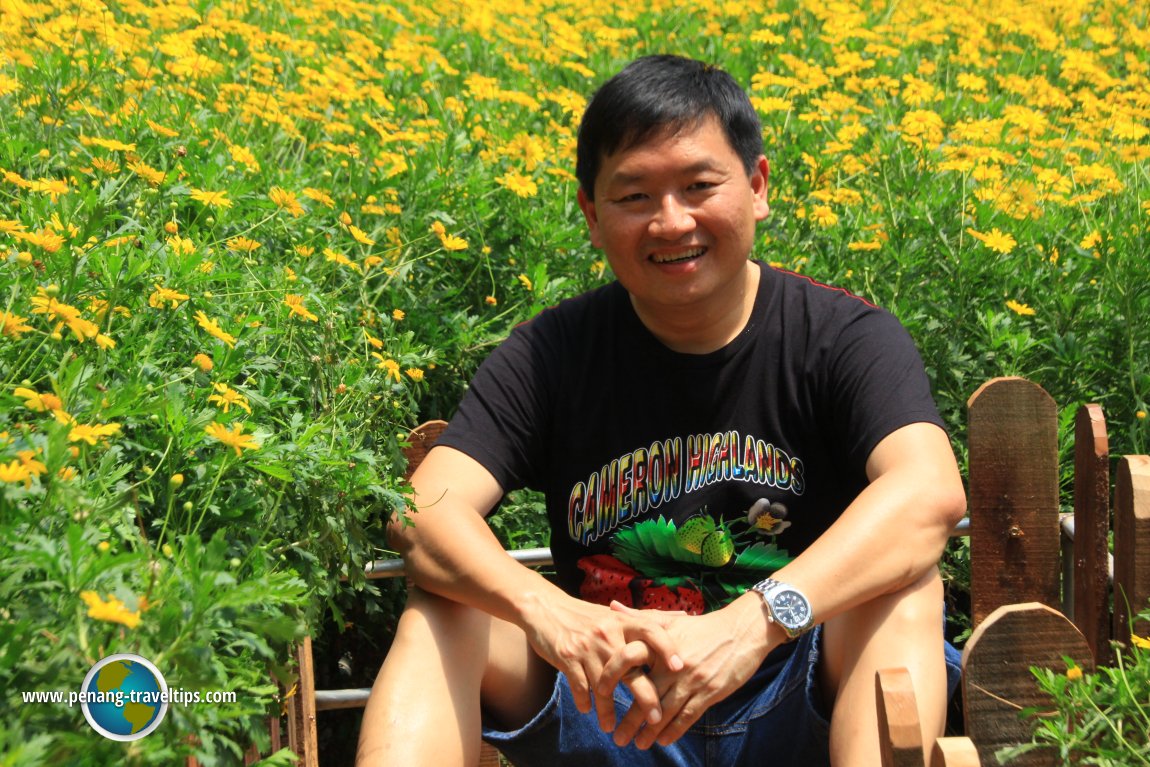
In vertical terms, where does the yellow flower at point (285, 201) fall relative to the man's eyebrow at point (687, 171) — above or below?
below

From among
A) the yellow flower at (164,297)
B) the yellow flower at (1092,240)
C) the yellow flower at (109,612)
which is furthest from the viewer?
the yellow flower at (1092,240)

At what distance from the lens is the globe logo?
1.36 metres

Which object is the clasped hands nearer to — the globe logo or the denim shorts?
the denim shorts

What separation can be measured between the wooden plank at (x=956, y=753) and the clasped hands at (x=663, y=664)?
26.5 inches

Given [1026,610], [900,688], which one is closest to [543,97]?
[1026,610]

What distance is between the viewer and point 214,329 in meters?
2.00

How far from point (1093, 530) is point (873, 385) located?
551 millimetres

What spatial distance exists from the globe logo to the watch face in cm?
117

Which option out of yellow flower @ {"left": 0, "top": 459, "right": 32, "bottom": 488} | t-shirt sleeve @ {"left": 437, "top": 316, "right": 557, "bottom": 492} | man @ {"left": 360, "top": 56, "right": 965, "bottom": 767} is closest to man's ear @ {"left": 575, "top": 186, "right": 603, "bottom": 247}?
man @ {"left": 360, "top": 56, "right": 965, "bottom": 767}

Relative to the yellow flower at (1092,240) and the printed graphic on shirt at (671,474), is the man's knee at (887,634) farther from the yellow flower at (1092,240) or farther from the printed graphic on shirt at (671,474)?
the yellow flower at (1092,240)

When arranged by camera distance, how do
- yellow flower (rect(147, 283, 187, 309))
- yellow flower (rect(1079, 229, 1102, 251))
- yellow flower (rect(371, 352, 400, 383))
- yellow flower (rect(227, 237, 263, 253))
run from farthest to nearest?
yellow flower (rect(1079, 229, 1102, 251)), yellow flower (rect(227, 237, 263, 253)), yellow flower (rect(371, 352, 400, 383)), yellow flower (rect(147, 283, 187, 309))

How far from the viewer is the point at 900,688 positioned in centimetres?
161

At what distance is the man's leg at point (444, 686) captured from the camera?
227 centimetres

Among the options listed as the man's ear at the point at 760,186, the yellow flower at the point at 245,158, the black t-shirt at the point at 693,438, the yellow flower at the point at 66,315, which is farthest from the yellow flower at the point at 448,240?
the yellow flower at the point at 66,315
